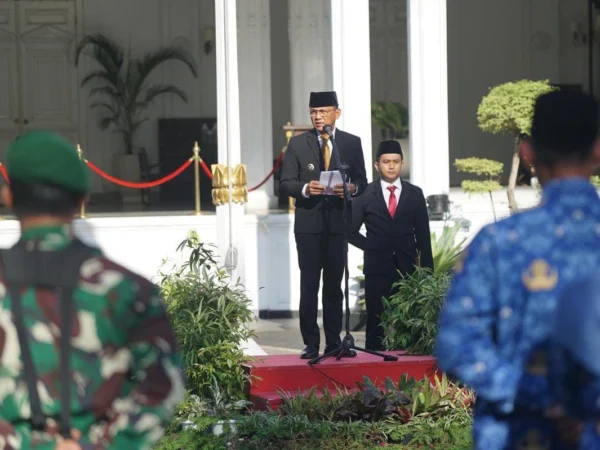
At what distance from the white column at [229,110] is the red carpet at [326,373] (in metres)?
2.62

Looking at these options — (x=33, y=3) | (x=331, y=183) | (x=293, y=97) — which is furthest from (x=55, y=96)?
(x=331, y=183)

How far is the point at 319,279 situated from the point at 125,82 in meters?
9.39

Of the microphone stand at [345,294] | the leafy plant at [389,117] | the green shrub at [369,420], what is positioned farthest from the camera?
the leafy plant at [389,117]

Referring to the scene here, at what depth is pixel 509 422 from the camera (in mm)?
3328

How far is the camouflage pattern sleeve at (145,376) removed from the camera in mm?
3197

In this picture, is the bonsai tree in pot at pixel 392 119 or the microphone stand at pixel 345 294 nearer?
the microphone stand at pixel 345 294

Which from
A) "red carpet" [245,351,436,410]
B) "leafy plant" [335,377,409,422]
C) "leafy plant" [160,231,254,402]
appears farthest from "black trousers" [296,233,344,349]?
"leafy plant" [335,377,409,422]

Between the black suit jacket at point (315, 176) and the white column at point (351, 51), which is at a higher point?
the white column at point (351, 51)

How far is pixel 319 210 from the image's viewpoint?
9.14 meters

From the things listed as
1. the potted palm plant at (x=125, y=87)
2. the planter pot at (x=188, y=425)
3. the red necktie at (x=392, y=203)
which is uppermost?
the potted palm plant at (x=125, y=87)

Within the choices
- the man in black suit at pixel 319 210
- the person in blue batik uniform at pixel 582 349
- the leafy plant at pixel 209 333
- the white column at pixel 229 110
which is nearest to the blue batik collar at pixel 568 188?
the person in blue batik uniform at pixel 582 349

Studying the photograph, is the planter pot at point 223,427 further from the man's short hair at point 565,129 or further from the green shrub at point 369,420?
the man's short hair at point 565,129

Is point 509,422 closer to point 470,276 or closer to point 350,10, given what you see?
point 470,276

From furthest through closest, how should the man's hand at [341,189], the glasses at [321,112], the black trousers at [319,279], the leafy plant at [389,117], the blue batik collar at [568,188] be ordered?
1. the leafy plant at [389,117]
2. the black trousers at [319,279]
3. the glasses at [321,112]
4. the man's hand at [341,189]
5. the blue batik collar at [568,188]
